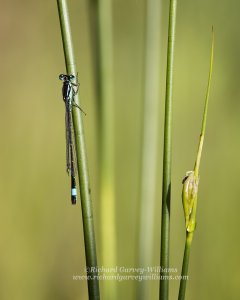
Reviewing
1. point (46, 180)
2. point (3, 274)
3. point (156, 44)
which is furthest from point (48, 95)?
point (3, 274)

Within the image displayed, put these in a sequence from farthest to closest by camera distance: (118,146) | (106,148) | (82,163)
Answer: (118,146) → (106,148) → (82,163)

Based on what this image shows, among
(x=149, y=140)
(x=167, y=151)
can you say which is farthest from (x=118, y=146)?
(x=167, y=151)

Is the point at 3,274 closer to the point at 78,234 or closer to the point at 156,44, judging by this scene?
the point at 78,234

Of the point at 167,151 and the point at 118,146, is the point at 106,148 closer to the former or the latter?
the point at 118,146

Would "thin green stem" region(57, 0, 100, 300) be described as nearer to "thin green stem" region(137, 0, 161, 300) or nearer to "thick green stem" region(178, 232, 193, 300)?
"thick green stem" region(178, 232, 193, 300)

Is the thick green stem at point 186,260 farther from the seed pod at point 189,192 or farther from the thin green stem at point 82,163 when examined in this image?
the thin green stem at point 82,163

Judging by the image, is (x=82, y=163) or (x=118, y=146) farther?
(x=118, y=146)

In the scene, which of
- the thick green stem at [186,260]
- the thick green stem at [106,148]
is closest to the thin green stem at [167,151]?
the thick green stem at [186,260]
